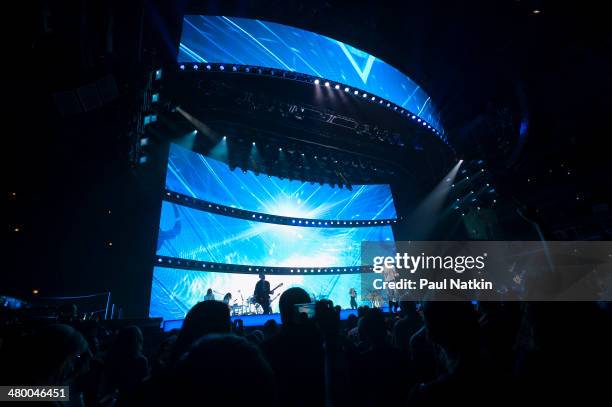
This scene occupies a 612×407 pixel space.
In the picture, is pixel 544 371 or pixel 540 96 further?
pixel 540 96

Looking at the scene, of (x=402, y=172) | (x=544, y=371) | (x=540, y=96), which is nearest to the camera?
(x=544, y=371)

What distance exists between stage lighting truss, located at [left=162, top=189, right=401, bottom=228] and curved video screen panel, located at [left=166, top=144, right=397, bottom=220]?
19 cm

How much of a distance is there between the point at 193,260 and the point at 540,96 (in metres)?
17.2

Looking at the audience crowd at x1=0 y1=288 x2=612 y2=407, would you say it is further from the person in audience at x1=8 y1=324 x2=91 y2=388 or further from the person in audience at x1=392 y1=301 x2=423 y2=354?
the person in audience at x1=392 y1=301 x2=423 y2=354

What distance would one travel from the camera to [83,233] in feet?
27.1

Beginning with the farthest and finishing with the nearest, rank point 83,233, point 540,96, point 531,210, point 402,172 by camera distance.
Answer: point 402,172 → point 540,96 → point 83,233 → point 531,210

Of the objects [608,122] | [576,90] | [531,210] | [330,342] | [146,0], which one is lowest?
[330,342]

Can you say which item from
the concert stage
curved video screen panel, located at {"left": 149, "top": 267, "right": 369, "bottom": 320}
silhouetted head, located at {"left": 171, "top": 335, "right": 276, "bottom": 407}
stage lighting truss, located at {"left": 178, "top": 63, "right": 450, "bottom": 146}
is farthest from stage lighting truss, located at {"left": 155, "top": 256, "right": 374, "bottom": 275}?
silhouetted head, located at {"left": 171, "top": 335, "right": 276, "bottom": 407}

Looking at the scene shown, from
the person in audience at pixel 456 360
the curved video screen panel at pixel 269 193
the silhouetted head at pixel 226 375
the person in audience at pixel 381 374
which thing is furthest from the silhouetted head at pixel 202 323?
the curved video screen panel at pixel 269 193

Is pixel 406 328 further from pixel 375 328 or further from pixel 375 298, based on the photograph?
pixel 375 298

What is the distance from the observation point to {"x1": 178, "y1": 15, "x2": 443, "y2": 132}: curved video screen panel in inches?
345

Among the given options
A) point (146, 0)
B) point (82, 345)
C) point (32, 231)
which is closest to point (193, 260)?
point (32, 231)

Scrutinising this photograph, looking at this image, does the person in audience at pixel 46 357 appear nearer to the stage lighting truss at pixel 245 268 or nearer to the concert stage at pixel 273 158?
the concert stage at pixel 273 158

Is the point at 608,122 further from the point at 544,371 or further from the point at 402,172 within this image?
the point at 544,371
